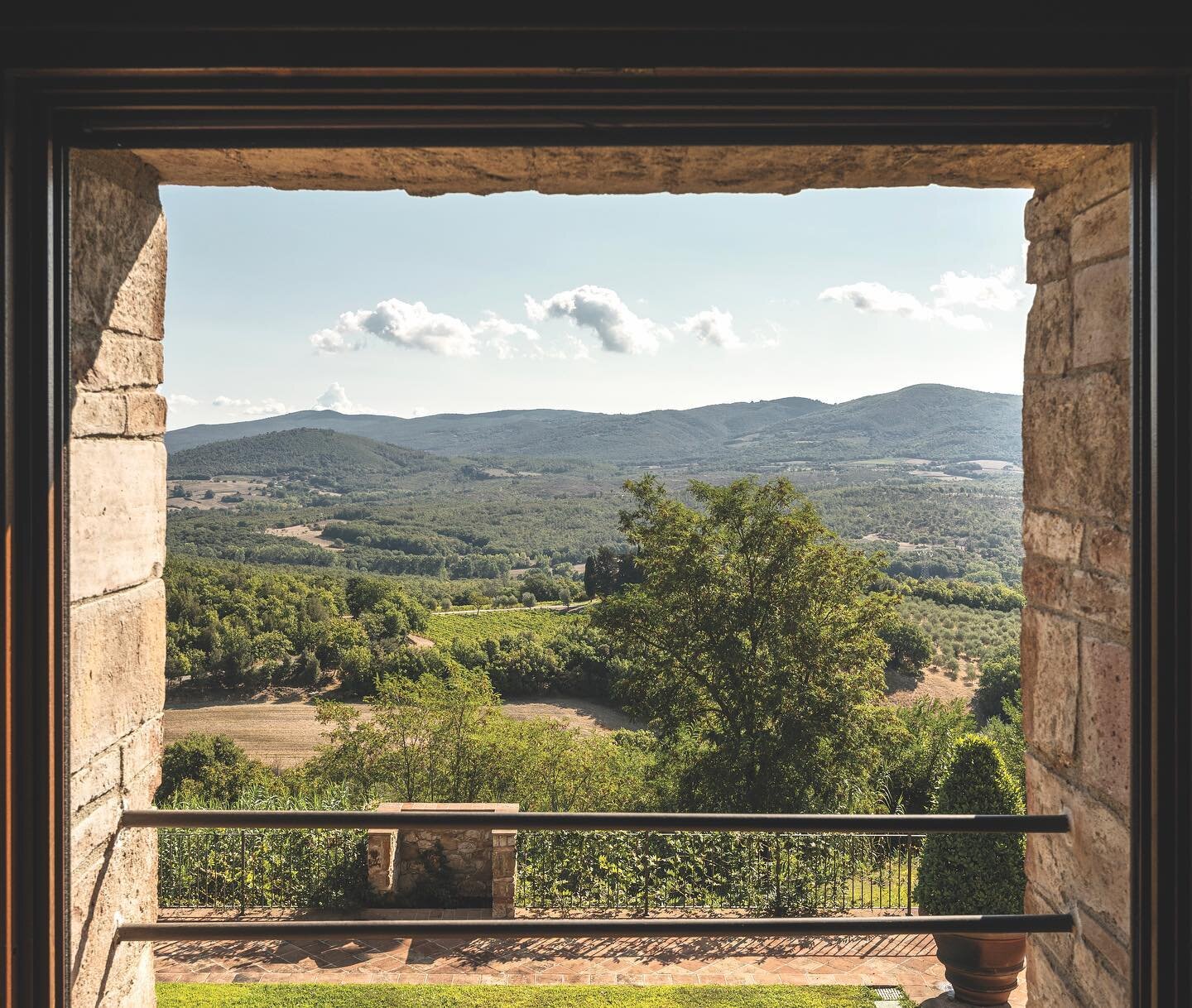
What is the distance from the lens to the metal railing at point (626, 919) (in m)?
1.23

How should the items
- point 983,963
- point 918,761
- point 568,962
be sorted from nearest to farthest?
point 983,963, point 568,962, point 918,761

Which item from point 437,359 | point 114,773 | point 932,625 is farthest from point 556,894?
point 437,359

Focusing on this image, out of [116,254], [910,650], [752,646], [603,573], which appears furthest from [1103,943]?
[603,573]

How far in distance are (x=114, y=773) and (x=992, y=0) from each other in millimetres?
1647

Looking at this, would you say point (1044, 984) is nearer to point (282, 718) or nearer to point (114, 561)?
point (114, 561)

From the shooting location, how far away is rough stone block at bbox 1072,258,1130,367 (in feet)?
4.04

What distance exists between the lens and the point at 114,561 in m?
1.32

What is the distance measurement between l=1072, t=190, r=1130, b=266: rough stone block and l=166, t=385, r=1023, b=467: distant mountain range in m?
42.0

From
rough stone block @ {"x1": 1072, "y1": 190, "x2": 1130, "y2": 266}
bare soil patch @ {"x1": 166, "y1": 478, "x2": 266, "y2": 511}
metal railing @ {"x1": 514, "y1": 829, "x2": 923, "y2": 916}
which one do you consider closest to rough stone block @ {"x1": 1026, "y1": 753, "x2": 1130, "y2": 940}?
rough stone block @ {"x1": 1072, "y1": 190, "x2": 1130, "y2": 266}

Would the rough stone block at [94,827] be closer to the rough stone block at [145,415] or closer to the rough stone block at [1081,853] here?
the rough stone block at [145,415]

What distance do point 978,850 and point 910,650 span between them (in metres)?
19.6

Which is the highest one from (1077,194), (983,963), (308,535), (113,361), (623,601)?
(1077,194)
